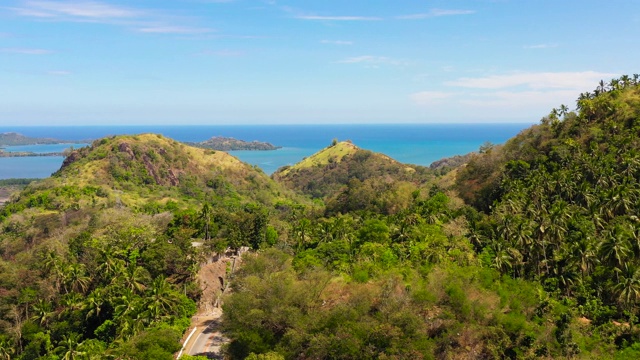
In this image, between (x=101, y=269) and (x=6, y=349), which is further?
(x=101, y=269)

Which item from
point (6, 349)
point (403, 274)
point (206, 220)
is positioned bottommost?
point (6, 349)

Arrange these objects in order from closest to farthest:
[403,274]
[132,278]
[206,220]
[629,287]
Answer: [629,287]
[403,274]
[132,278]
[206,220]

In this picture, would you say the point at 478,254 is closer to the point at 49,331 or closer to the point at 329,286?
the point at 329,286

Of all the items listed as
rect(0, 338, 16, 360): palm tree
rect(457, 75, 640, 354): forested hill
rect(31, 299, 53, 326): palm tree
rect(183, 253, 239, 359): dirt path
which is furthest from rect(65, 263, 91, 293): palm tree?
rect(457, 75, 640, 354): forested hill

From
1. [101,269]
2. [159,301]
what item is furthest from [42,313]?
[159,301]

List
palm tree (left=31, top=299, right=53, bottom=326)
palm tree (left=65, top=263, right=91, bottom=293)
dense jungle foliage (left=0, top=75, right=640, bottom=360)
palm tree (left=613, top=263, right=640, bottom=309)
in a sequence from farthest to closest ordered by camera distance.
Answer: palm tree (left=65, top=263, right=91, bottom=293), palm tree (left=31, top=299, right=53, bottom=326), palm tree (left=613, top=263, right=640, bottom=309), dense jungle foliage (left=0, top=75, right=640, bottom=360)

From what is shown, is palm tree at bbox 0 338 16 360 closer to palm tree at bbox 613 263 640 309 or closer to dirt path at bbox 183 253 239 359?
dirt path at bbox 183 253 239 359

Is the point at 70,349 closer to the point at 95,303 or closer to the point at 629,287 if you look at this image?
the point at 95,303
